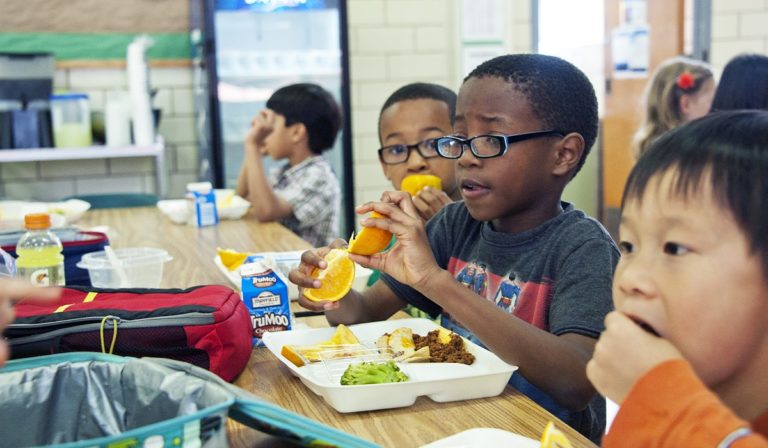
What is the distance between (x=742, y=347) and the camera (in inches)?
39.4

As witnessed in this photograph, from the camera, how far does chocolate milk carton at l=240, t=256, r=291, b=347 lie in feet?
5.61

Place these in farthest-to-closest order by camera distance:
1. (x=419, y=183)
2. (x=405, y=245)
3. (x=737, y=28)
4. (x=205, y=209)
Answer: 1. (x=737, y=28)
2. (x=205, y=209)
3. (x=419, y=183)
4. (x=405, y=245)

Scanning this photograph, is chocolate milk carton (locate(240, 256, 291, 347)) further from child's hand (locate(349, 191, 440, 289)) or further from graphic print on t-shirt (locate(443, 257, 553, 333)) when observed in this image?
graphic print on t-shirt (locate(443, 257, 553, 333))

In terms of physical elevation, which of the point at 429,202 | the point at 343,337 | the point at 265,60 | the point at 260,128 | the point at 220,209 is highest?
the point at 265,60

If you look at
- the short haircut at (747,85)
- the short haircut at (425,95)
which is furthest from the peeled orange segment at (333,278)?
the short haircut at (747,85)

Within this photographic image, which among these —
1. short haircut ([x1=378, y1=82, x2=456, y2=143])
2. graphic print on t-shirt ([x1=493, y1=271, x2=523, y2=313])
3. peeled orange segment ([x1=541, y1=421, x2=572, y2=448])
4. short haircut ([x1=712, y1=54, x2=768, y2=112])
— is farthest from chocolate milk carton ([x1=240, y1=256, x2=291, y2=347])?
short haircut ([x1=712, y1=54, x2=768, y2=112])

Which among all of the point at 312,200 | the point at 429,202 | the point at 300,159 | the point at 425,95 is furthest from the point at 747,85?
the point at 300,159

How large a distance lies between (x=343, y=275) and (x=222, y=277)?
2.34 ft

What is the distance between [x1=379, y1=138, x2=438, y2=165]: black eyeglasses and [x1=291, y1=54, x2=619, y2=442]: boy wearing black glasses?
629mm

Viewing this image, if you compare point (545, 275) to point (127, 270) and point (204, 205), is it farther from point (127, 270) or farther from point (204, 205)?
point (204, 205)

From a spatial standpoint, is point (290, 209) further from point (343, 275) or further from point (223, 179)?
point (343, 275)

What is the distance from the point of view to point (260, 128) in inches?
158

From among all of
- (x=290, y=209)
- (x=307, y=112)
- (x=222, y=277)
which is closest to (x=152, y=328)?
(x=222, y=277)

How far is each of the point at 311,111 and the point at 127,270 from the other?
203 cm
